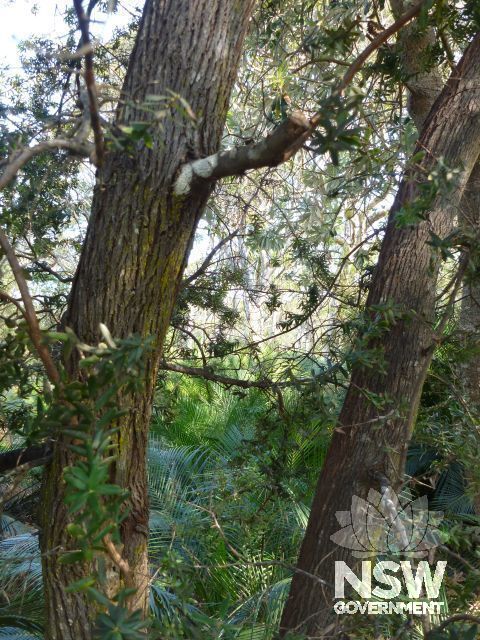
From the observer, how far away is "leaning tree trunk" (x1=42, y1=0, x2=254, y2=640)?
1995 mm

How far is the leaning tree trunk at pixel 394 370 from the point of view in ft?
9.34

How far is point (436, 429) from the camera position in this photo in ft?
10.2

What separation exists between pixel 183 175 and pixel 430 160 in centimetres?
146

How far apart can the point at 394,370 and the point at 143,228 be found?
136 cm

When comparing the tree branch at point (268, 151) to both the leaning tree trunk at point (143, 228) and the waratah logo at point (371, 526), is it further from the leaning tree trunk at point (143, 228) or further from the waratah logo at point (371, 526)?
the waratah logo at point (371, 526)

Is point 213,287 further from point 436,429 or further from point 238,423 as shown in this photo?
point 238,423

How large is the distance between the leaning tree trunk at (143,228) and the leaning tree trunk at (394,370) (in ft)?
3.15

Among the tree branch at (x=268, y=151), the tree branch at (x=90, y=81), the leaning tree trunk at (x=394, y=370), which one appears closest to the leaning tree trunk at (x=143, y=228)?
the tree branch at (x=268, y=151)

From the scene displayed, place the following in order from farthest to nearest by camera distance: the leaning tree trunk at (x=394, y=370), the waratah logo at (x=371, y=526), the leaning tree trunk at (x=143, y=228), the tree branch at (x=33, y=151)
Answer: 1. the leaning tree trunk at (x=394, y=370)
2. the waratah logo at (x=371, y=526)
3. the leaning tree trunk at (x=143, y=228)
4. the tree branch at (x=33, y=151)

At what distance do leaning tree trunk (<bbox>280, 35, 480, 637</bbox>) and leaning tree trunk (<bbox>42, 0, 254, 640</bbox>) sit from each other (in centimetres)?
96

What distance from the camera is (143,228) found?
6.61 feet

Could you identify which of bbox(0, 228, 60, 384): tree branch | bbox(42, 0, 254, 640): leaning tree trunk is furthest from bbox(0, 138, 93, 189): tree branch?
bbox(42, 0, 254, 640): leaning tree trunk

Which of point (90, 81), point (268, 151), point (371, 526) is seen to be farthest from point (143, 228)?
point (371, 526)

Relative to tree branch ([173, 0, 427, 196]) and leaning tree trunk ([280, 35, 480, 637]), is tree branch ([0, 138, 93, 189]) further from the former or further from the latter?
leaning tree trunk ([280, 35, 480, 637])
